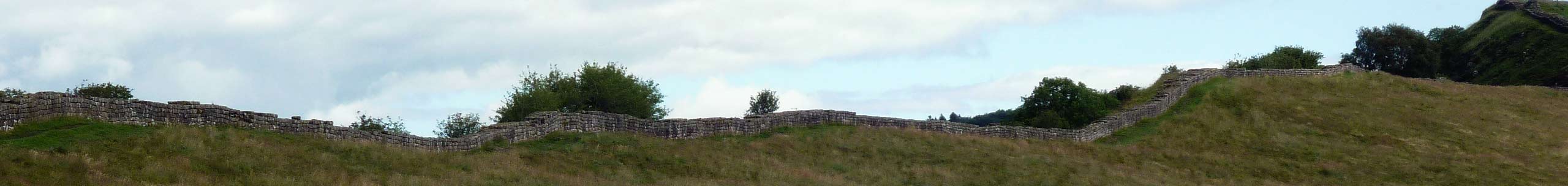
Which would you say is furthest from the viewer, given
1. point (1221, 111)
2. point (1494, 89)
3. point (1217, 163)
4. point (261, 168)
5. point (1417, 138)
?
point (1494, 89)

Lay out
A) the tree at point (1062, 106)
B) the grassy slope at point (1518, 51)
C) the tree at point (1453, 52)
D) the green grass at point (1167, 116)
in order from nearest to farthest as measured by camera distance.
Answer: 1. the green grass at point (1167, 116)
2. the tree at point (1062, 106)
3. the grassy slope at point (1518, 51)
4. the tree at point (1453, 52)

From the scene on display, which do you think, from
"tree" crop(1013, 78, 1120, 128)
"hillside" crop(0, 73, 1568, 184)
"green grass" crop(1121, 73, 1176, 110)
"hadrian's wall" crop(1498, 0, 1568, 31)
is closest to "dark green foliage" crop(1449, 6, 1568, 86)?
"hadrian's wall" crop(1498, 0, 1568, 31)

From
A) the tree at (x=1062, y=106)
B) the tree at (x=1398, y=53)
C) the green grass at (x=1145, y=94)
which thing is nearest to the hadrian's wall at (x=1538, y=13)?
the tree at (x=1398, y=53)

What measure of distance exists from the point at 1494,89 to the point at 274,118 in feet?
195

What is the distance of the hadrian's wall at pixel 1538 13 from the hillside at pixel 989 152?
102 ft

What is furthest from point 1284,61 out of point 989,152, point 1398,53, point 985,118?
point 985,118

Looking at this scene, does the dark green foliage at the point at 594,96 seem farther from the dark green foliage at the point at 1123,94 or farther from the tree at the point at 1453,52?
the tree at the point at 1453,52

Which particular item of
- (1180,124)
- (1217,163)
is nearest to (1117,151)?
(1217,163)

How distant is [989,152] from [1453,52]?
63680 mm

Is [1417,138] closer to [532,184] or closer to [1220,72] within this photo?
[1220,72]

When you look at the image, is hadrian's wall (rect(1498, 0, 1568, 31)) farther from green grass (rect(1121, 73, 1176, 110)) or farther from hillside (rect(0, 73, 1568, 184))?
green grass (rect(1121, 73, 1176, 110))

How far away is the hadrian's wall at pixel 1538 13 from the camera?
102m

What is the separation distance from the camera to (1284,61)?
83375 millimetres

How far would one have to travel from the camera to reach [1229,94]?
66000 mm
